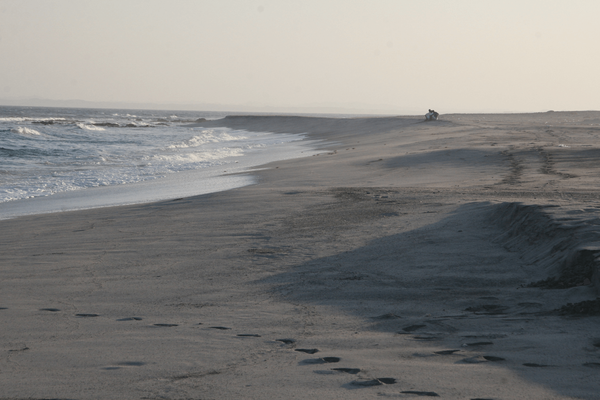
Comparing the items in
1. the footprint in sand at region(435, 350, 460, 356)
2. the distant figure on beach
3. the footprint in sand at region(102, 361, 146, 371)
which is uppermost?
the distant figure on beach

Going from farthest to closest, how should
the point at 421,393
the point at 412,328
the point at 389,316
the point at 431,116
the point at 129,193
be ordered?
1. the point at 431,116
2. the point at 129,193
3. the point at 389,316
4. the point at 412,328
5. the point at 421,393

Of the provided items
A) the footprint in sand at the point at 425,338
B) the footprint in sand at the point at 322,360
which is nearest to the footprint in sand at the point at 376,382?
the footprint in sand at the point at 322,360

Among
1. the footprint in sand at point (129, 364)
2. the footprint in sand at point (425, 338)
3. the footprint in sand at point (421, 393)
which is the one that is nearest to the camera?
the footprint in sand at point (421, 393)

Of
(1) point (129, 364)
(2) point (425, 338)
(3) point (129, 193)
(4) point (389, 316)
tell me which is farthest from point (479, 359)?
(3) point (129, 193)

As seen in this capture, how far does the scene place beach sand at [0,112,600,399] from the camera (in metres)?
2.49

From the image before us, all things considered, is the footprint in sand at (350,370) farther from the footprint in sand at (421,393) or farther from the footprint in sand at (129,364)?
the footprint in sand at (129,364)

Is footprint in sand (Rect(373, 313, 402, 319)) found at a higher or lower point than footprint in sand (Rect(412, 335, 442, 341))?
lower

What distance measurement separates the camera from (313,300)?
3787 mm

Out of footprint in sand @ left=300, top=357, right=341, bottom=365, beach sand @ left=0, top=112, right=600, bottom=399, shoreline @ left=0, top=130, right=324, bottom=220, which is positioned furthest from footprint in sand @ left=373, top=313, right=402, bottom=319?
shoreline @ left=0, top=130, right=324, bottom=220

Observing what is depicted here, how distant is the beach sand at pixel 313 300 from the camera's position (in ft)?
8.16

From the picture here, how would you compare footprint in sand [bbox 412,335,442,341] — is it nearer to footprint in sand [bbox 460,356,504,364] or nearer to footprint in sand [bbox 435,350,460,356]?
footprint in sand [bbox 435,350,460,356]

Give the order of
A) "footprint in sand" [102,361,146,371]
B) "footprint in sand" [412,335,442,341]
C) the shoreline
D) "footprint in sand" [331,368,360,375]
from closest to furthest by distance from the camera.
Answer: "footprint in sand" [331,368,360,375], "footprint in sand" [102,361,146,371], "footprint in sand" [412,335,442,341], the shoreline

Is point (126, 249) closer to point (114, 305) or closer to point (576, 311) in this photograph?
point (114, 305)

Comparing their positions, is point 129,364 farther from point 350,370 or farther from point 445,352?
point 445,352
